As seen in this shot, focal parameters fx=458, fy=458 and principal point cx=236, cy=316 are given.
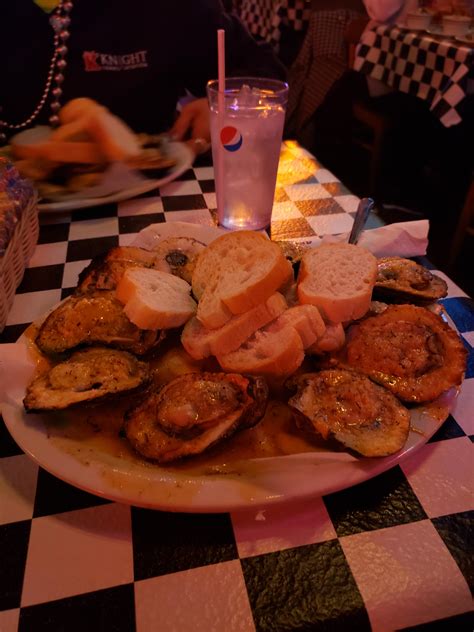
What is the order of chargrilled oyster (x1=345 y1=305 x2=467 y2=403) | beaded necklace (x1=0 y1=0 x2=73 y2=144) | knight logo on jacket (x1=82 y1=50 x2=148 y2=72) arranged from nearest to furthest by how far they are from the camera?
1. chargrilled oyster (x1=345 y1=305 x2=467 y2=403)
2. beaded necklace (x1=0 y1=0 x2=73 y2=144)
3. knight logo on jacket (x1=82 y1=50 x2=148 y2=72)

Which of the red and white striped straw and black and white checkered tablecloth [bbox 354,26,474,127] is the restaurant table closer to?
the red and white striped straw

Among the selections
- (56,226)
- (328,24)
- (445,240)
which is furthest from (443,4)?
(56,226)

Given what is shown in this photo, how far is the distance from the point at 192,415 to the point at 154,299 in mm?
310

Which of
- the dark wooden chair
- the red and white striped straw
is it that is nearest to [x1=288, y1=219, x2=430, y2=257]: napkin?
the red and white striped straw

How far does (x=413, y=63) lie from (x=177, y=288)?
2.82m

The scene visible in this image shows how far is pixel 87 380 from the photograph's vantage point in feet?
2.68

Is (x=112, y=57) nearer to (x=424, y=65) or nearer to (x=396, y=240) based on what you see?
(x=396, y=240)

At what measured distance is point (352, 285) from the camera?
99cm

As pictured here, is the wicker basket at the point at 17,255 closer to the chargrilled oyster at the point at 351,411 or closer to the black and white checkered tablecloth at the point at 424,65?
the chargrilled oyster at the point at 351,411

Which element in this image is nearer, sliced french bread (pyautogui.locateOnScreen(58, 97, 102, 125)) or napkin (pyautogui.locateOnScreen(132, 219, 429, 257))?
napkin (pyautogui.locateOnScreen(132, 219, 429, 257))

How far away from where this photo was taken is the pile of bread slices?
90 centimetres

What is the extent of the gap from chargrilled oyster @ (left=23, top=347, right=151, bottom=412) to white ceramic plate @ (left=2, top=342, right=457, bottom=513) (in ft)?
0.15

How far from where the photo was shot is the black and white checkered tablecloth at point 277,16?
4551 mm

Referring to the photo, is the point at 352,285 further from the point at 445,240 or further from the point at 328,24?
the point at 328,24
